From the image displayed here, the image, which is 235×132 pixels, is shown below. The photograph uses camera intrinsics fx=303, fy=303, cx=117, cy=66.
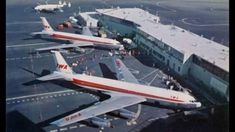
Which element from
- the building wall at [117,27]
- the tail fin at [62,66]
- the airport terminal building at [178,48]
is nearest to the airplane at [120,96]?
the tail fin at [62,66]

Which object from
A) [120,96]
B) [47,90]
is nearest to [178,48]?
[120,96]

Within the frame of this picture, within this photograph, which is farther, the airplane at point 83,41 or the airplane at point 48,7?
the airplane at point 48,7

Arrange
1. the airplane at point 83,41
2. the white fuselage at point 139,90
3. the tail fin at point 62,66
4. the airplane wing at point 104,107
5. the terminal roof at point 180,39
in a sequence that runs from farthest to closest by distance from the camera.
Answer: the airplane at point 83,41 → the tail fin at point 62,66 → the terminal roof at point 180,39 → the white fuselage at point 139,90 → the airplane wing at point 104,107

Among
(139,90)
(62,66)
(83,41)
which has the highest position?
(83,41)

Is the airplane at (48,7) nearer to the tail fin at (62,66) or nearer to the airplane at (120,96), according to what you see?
the tail fin at (62,66)

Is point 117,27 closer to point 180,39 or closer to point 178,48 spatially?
point 180,39

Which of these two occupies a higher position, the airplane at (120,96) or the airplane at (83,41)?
the airplane at (83,41)
